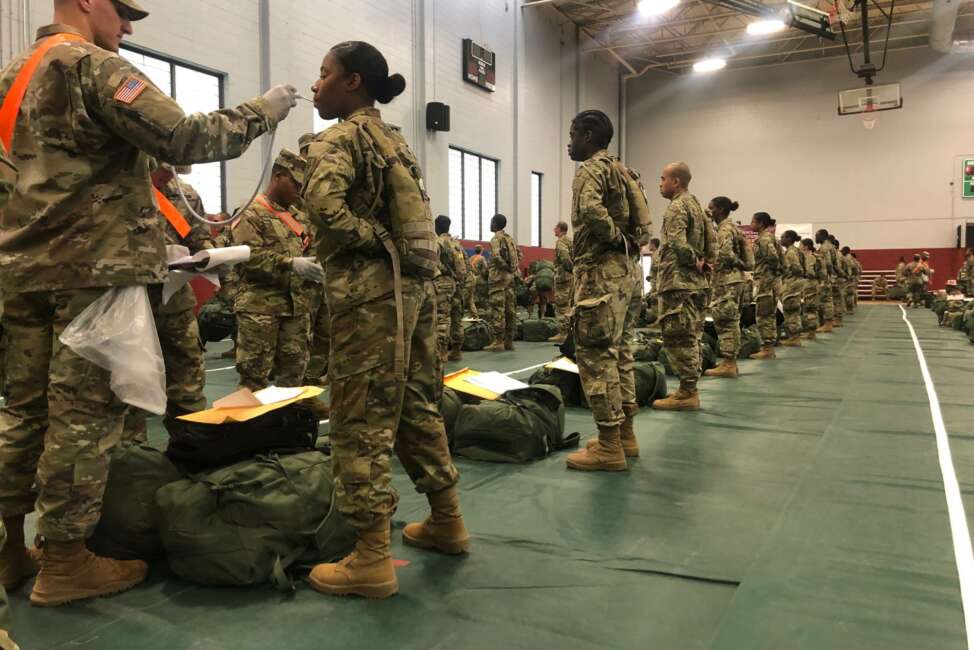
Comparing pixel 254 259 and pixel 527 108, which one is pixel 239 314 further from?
pixel 527 108

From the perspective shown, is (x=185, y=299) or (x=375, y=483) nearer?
(x=375, y=483)

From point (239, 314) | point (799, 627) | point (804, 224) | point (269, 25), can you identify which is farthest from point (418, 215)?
point (804, 224)

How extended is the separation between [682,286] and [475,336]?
4.96m

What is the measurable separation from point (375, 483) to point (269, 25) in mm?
9946

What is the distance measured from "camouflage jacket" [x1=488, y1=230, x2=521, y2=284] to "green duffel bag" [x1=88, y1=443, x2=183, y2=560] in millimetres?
7815

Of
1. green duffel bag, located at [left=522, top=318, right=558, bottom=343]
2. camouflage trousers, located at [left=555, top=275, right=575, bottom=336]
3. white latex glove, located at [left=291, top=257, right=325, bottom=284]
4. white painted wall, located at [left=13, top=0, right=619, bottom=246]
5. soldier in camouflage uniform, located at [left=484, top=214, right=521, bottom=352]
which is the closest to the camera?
white latex glove, located at [left=291, top=257, right=325, bottom=284]

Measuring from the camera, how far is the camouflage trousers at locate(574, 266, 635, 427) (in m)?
3.74

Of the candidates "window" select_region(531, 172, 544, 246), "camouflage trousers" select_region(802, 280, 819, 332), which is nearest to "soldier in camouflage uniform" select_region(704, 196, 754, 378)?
"camouflage trousers" select_region(802, 280, 819, 332)

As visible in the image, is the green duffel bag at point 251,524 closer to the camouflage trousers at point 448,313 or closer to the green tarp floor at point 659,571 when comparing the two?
the green tarp floor at point 659,571

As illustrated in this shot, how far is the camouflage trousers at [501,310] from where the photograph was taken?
10055 millimetres

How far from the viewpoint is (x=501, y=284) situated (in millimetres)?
10188

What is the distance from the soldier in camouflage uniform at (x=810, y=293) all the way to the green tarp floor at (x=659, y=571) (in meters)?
6.96

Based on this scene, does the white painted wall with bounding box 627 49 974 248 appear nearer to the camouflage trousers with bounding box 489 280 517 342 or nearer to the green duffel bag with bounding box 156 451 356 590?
the camouflage trousers with bounding box 489 280 517 342

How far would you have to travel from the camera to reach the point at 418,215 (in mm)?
2268
